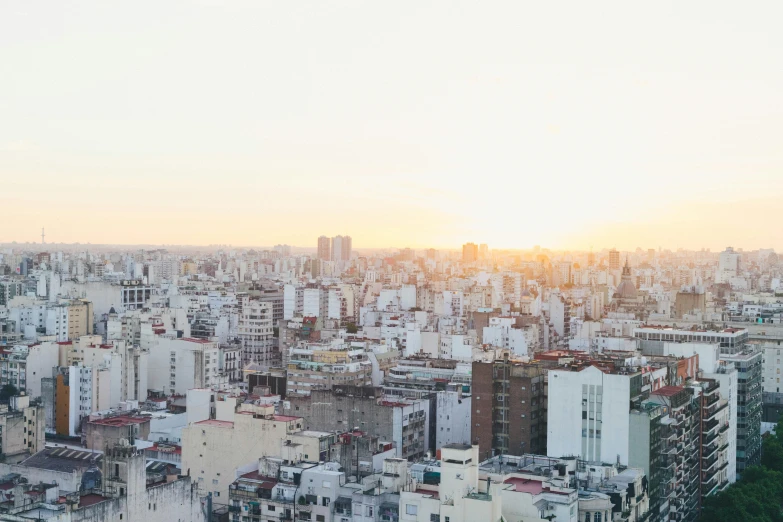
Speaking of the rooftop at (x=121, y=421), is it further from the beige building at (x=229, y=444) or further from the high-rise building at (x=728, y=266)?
the high-rise building at (x=728, y=266)

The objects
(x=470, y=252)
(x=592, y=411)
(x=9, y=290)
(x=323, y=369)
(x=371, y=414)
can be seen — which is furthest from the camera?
(x=470, y=252)

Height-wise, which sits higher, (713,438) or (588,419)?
(588,419)

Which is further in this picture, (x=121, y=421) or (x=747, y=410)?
(x=747, y=410)

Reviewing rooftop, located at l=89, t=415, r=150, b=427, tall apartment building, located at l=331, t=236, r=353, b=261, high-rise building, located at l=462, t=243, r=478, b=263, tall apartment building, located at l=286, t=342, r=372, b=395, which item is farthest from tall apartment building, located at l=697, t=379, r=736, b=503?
tall apartment building, located at l=331, t=236, r=353, b=261

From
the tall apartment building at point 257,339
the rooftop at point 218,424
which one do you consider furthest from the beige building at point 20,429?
the tall apartment building at point 257,339

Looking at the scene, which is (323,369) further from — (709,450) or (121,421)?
(709,450)

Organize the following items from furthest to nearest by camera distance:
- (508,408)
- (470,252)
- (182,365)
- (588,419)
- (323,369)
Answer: (470,252), (182,365), (323,369), (508,408), (588,419)

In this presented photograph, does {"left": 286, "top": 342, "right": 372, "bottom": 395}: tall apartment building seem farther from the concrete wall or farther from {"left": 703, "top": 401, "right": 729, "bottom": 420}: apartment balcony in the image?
{"left": 703, "top": 401, "right": 729, "bottom": 420}: apartment balcony

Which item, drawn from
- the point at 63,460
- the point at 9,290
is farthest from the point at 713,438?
the point at 9,290

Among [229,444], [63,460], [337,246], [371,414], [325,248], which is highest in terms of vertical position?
[337,246]
